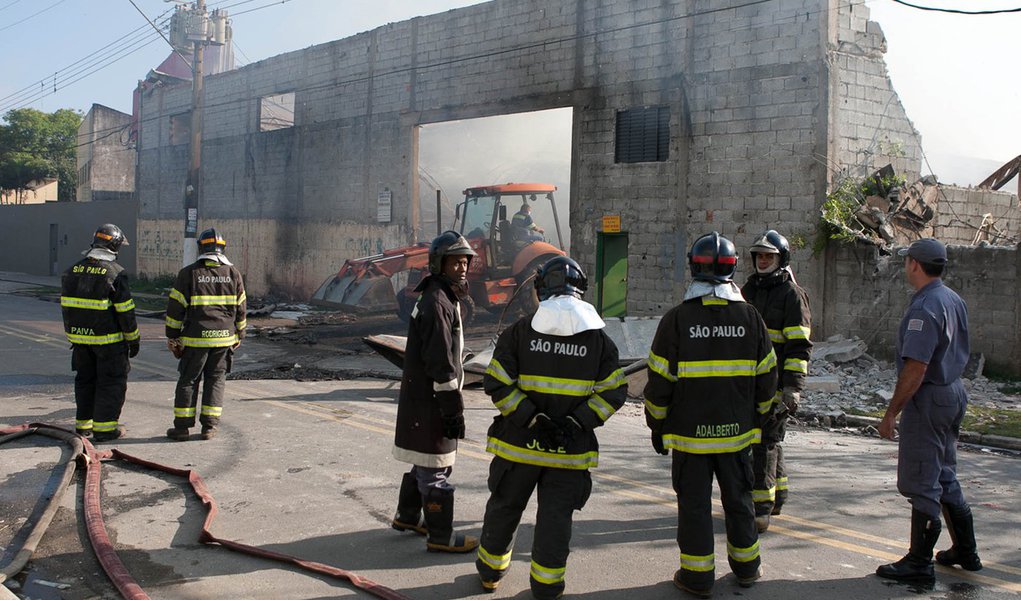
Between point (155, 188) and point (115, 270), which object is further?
point (155, 188)

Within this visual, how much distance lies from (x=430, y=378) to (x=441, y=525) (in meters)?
0.83

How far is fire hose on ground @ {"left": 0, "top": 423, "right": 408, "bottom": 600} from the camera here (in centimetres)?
423

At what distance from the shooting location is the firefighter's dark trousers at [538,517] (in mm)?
4117

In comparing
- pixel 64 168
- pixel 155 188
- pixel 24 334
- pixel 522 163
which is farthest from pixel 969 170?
pixel 64 168

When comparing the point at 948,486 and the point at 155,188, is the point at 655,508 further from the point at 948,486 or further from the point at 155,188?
the point at 155,188

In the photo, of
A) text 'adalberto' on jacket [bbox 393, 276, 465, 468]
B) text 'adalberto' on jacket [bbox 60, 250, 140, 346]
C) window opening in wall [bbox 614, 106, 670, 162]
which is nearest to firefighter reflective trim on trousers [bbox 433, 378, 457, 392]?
text 'adalberto' on jacket [bbox 393, 276, 465, 468]

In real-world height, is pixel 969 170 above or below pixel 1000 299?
above

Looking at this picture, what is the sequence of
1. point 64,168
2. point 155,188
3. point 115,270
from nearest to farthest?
point 115,270 → point 155,188 → point 64,168

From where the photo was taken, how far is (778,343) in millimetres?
5395

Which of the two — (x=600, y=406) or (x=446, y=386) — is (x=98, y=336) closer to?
(x=446, y=386)

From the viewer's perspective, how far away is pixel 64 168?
53.7 metres

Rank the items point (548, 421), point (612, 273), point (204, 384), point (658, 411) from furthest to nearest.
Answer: point (612, 273)
point (204, 384)
point (658, 411)
point (548, 421)

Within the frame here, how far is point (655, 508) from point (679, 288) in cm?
1028

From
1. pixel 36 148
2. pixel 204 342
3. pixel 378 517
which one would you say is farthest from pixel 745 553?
pixel 36 148
